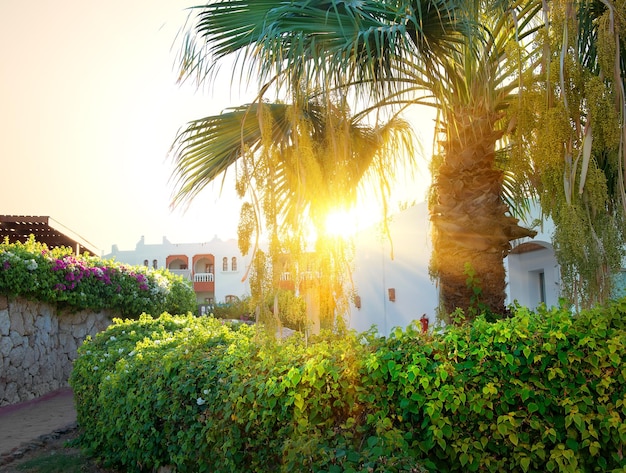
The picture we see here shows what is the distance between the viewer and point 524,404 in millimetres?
3617

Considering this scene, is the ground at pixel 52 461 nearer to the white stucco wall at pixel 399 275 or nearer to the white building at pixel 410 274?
the white building at pixel 410 274

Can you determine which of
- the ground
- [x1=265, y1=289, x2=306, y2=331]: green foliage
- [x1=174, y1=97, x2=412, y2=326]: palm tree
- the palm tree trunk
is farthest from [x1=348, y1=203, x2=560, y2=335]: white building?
[x1=265, y1=289, x2=306, y2=331]: green foliage

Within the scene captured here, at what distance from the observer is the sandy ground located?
24.9ft

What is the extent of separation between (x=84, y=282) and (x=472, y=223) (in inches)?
342

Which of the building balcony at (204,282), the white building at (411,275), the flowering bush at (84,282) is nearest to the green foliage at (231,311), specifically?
the white building at (411,275)

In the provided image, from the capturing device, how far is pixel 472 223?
5508mm

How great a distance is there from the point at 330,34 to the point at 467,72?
1525 mm

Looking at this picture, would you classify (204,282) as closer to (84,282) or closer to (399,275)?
(399,275)

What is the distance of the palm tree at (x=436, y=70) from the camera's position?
4480 millimetres

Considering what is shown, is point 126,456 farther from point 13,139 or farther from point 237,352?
point 13,139

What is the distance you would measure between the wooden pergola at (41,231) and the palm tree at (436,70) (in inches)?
328

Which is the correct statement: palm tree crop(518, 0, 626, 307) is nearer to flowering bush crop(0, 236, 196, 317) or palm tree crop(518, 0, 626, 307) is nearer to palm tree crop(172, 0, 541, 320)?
palm tree crop(172, 0, 541, 320)

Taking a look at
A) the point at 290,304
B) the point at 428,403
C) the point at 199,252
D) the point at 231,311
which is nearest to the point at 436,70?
the point at 290,304

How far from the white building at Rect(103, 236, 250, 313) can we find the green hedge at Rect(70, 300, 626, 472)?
119 feet
